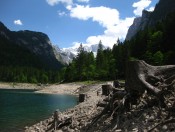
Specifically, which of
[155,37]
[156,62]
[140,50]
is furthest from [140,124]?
[140,50]

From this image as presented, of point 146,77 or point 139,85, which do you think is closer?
point 139,85

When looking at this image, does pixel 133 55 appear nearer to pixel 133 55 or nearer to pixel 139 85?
pixel 133 55

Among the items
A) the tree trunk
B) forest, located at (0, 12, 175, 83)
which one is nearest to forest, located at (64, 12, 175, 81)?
forest, located at (0, 12, 175, 83)

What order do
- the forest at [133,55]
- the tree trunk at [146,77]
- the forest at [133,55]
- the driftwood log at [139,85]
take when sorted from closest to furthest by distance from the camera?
the driftwood log at [139,85] < the tree trunk at [146,77] < the forest at [133,55] < the forest at [133,55]

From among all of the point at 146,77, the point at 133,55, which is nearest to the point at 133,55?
the point at 133,55

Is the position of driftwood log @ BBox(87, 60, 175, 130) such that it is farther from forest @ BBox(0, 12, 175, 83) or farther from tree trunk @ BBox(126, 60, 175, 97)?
forest @ BBox(0, 12, 175, 83)

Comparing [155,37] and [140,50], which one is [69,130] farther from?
[140,50]

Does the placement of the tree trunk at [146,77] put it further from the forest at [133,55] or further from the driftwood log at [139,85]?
the forest at [133,55]

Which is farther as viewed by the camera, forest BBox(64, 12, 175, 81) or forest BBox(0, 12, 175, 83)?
forest BBox(0, 12, 175, 83)

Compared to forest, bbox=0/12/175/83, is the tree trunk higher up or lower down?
Result: lower down

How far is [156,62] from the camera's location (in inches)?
3930

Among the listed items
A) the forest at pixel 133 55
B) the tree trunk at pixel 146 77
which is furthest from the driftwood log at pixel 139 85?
the forest at pixel 133 55

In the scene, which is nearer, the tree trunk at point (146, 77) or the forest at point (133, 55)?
the tree trunk at point (146, 77)

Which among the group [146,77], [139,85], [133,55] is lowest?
[139,85]
